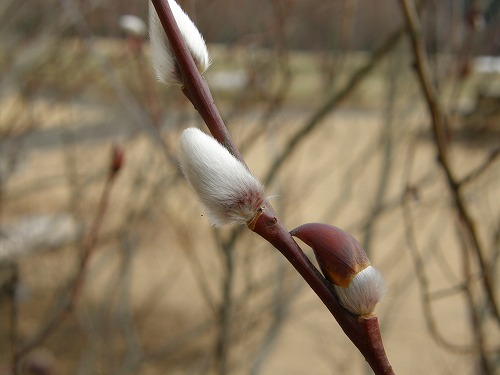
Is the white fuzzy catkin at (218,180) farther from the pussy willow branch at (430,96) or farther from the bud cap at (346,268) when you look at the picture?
the pussy willow branch at (430,96)

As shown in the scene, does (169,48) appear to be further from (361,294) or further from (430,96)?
(430,96)

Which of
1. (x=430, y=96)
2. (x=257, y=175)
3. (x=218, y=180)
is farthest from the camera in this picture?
(x=257, y=175)

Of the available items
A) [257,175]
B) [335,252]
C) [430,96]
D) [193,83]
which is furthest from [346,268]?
[257,175]

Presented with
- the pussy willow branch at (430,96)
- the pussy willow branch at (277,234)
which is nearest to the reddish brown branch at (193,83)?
the pussy willow branch at (277,234)

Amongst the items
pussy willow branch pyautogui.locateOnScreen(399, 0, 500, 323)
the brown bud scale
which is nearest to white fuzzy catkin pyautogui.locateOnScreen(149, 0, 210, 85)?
the brown bud scale

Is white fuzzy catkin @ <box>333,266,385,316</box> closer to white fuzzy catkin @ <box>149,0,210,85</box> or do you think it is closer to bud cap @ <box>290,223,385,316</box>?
bud cap @ <box>290,223,385,316</box>

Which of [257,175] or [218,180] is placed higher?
[257,175]
